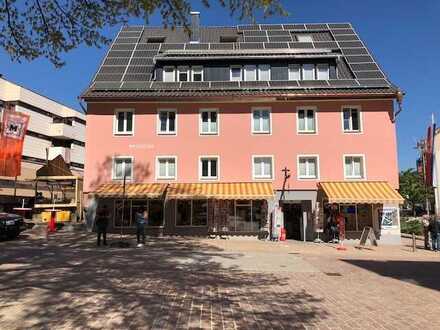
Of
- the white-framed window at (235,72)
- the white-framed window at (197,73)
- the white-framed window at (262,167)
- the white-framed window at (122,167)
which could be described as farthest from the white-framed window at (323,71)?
the white-framed window at (122,167)

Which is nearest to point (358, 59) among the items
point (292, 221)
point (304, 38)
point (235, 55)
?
point (304, 38)

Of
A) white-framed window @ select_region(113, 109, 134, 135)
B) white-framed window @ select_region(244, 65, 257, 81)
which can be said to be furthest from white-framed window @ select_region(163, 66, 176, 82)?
white-framed window @ select_region(244, 65, 257, 81)

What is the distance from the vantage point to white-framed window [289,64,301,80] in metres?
30.9

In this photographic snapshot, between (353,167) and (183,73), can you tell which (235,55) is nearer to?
(183,73)

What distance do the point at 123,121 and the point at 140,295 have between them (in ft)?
69.1

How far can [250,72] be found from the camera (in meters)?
31.0

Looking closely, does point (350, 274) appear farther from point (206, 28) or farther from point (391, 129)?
point (206, 28)

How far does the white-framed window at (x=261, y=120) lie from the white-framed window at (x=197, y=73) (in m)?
4.49

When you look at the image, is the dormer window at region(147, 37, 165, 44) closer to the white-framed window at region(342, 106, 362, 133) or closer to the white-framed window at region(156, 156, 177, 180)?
the white-framed window at region(156, 156, 177, 180)

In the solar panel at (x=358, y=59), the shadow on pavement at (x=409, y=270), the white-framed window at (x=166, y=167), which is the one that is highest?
the solar panel at (x=358, y=59)

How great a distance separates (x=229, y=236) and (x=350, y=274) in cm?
1441

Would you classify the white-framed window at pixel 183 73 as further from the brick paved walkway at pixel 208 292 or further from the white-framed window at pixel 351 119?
the brick paved walkway at pixel 208 292

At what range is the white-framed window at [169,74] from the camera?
3081 centimetres

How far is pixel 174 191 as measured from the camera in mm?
27141
